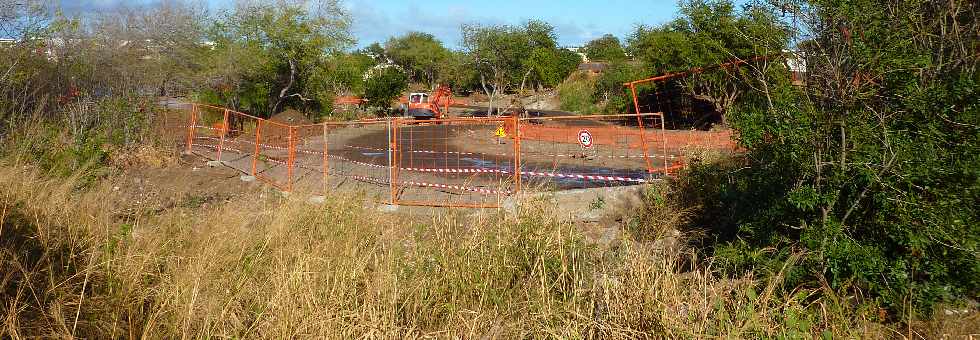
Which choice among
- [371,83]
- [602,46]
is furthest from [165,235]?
[602,46]

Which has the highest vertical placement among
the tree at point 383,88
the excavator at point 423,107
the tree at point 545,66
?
the tree at point 545,66

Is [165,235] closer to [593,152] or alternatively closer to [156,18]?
[593,152]

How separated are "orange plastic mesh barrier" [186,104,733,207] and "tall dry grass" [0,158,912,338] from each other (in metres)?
3.57

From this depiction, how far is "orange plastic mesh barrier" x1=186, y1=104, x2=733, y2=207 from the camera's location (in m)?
10.7

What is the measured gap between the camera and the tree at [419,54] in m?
71.4

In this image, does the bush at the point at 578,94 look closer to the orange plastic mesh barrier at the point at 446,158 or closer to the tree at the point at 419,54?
the tree at the point at 419,54

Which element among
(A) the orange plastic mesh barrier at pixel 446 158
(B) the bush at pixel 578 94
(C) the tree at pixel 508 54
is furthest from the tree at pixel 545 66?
(A) the orange plastic mesh barrier at pixel 446 158

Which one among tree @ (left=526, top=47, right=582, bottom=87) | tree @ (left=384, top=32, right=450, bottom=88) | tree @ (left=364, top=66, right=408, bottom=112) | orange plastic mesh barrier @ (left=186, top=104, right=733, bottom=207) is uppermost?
tree @ (left=384, top=32, right=450, bottom=88)

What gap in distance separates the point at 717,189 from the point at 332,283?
15.9 feet

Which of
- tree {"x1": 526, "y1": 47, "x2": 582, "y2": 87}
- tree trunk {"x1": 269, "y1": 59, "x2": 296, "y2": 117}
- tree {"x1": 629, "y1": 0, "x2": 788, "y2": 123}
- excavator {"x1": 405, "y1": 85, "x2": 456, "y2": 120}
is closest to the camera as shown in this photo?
tree {"x1": 629, "y1": 0, "x2": 788, "y2": 123}

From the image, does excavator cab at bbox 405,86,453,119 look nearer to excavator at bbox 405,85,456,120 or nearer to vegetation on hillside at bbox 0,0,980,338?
excavator at bbox 405,85,456,120

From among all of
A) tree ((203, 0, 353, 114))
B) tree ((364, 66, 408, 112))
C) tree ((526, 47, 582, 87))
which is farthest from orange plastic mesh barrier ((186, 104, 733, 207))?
tree ((526, 47, 582, 87))

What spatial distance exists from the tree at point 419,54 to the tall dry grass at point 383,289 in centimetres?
6002

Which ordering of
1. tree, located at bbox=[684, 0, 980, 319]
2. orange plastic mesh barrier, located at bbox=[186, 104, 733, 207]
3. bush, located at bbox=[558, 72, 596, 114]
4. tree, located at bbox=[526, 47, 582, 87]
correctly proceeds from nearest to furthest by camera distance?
1. tree, located at bbox=[684, 0, 980, 319]
2. orange plastic mesh barrier, located at bbox=[186, 104, 733, 207]
3. tree, located at bbox=[526, 47, 582, 87]
4. bush, located at bbox=[558, 72, 596, 114]
